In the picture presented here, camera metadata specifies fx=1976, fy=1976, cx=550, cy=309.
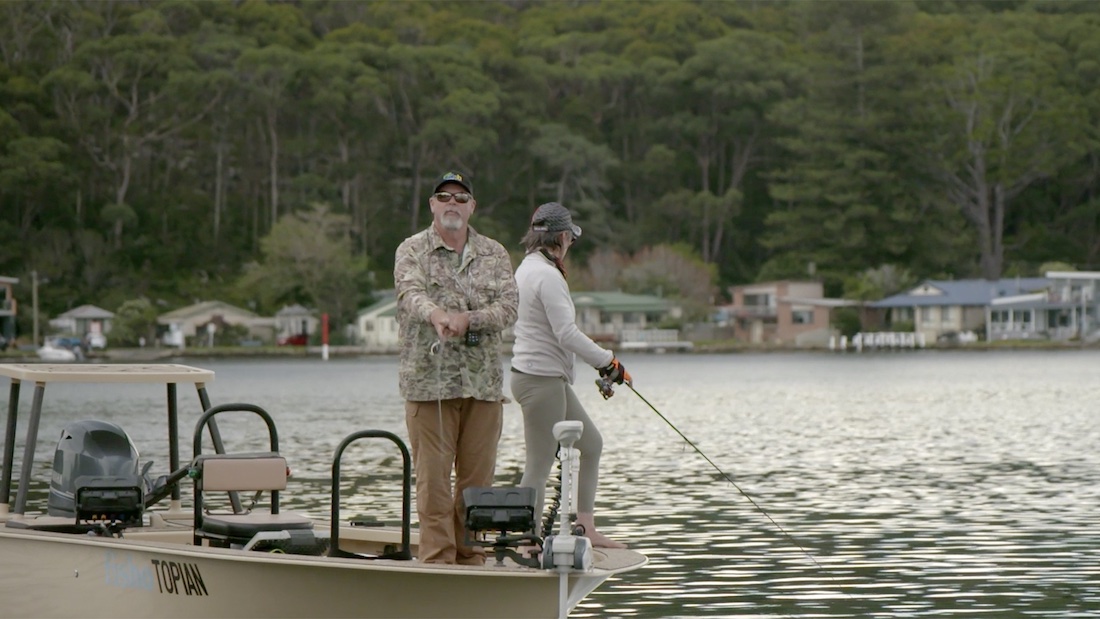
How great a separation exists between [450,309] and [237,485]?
1407mm

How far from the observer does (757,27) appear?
14162 cm

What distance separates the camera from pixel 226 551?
911 centimetres

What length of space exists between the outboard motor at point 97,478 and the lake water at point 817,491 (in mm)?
3015

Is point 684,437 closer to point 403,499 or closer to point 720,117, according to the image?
point 403,499

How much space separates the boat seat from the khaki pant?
826 mm

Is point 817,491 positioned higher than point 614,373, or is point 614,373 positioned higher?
point 614,373

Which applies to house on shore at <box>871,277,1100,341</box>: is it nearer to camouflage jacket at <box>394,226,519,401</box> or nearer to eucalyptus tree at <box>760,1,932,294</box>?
eucalyptus tree at <box>760,1,932,294</box>

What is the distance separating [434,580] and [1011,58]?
119714 mm

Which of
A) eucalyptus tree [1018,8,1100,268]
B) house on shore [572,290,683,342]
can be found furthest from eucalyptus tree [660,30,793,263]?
eucalyptus tree [1018,8,1100,268]

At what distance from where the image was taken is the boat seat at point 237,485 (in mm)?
9516

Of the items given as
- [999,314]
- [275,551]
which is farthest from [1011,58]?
[275,551]

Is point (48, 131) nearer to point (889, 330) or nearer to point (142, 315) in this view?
point (142, 315)

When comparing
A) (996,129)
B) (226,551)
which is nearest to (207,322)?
(996,129)

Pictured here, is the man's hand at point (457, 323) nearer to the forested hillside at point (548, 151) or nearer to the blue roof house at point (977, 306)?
the forested hillside at point (548, 151)
